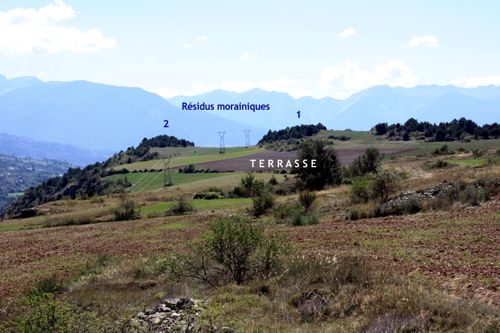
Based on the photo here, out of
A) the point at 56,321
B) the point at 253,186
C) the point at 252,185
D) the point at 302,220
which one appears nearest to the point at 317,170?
the point at 252,185

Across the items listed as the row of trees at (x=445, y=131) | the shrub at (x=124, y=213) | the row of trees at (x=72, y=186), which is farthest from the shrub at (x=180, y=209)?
the row of trees at (x=445, y=131)

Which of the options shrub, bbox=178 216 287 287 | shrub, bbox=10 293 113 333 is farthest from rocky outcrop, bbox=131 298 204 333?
shrub, bbox=178 216 287 287

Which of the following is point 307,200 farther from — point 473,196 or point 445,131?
point 445,131

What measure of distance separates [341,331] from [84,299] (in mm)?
6593

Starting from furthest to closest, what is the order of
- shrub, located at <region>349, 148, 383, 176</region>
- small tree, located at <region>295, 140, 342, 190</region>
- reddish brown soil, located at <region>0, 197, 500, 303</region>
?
shrub, located at <region>349, 148, 383, 176</region> < small tree, located at <region>295, 140, 342, 190</region> < reddish brown soil, located at <region>0, 197, 500, 303</region>

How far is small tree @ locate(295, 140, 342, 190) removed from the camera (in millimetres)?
46969

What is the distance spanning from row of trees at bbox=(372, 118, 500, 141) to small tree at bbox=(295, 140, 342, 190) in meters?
77.7

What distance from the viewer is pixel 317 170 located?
4725 cm

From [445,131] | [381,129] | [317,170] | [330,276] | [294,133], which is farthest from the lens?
[294,133]

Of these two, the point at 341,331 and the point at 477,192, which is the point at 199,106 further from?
the point at 341,331

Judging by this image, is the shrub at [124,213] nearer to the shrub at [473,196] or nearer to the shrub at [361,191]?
the shrub at [361,191]

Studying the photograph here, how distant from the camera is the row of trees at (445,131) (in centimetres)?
11556

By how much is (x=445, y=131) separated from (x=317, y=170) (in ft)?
279

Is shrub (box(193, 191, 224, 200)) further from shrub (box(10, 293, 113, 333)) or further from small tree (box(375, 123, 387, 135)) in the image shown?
small tree (box(375, 123, 387, 135))
